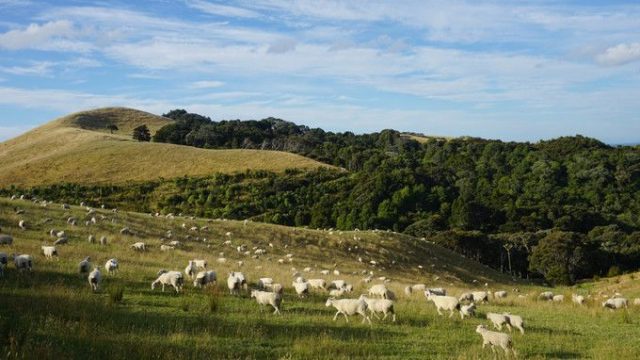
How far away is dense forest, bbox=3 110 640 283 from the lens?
7512cm

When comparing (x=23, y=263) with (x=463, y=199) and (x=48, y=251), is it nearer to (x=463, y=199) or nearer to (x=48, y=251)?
(x=48, y=251)

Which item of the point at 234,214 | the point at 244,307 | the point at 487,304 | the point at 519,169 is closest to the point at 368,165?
the point at 519,169

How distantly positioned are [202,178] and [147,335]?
8106 centimetres

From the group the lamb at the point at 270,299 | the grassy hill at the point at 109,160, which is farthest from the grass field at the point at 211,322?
the grassy hill at the point at 109,160

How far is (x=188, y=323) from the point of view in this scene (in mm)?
13242

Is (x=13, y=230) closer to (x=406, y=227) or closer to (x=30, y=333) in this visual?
(x=30, y=333)

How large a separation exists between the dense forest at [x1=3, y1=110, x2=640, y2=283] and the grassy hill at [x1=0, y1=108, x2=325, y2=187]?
5.61 metres

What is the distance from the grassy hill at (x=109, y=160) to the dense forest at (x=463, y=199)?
221 inches

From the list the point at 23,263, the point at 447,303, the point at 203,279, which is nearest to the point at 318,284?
the point at 203,279

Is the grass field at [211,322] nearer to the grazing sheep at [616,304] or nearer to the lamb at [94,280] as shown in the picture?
the lamb at [94,280]

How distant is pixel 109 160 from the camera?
98062 millimetres

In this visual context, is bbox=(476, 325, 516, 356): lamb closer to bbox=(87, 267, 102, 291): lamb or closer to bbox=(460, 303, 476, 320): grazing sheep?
bbox=(460, 303, 476, 320): grazing sheep

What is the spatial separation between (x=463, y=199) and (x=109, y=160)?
64.3 metres

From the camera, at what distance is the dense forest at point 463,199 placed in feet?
246
